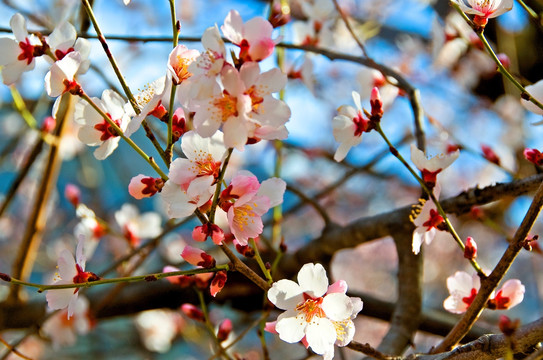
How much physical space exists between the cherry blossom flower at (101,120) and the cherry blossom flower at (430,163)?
40 centimetres

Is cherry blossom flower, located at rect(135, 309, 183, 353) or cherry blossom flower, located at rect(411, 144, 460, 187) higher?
cherry blossom flower, located at rect(135, 309, 183, 353)

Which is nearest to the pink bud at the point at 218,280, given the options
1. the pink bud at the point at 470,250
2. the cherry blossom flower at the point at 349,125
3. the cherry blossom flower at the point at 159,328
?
the cherry blossom flower at the point at 349,125

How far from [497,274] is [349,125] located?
288mm

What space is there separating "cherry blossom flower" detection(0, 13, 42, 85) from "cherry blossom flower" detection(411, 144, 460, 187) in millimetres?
531

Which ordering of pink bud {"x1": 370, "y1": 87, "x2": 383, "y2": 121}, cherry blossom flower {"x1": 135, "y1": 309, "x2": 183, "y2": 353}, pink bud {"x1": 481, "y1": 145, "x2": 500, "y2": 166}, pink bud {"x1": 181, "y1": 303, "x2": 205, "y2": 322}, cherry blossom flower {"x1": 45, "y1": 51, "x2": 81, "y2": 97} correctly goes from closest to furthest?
cherry blossom flower {"x1": 45, "y1": 51, "x2": 81, "y2": 97}, pink bud {"x1": 370, "y1": 87, "x2": 383, "y2": 121}, pink bud {"x1": 181, "y1": 303, "x2": 205, "y2": 322}, pink bud {"x1": 481, "y1": 145, "x2": 500, "y2": 166}, cherry blossom flower {"x1": 135, "y1": 309, "x2": 183, "y2": 353}

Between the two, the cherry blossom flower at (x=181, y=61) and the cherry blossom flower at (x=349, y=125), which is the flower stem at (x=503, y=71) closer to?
the cherry blossom flower at (x=349, y=125)

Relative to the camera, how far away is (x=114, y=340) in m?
3.95

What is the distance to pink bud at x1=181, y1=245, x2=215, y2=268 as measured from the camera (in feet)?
2.34

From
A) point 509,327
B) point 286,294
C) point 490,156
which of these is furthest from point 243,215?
point 490,156

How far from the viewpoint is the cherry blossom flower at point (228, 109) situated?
0.58m

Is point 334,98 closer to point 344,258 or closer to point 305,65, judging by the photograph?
point 344,258

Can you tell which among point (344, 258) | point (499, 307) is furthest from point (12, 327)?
point (344, 258)

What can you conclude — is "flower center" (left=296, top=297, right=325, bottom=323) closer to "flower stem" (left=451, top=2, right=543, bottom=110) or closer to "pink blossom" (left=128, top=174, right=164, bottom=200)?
"pink blossom" (left=128, top=174, right=164, bottom=200)

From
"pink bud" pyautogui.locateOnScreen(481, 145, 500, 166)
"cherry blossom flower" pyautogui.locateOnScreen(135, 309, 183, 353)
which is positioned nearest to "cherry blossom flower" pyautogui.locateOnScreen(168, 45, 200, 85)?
"pink bud" pyautogui.locateOnScreen(481, 145, 500, 166)
